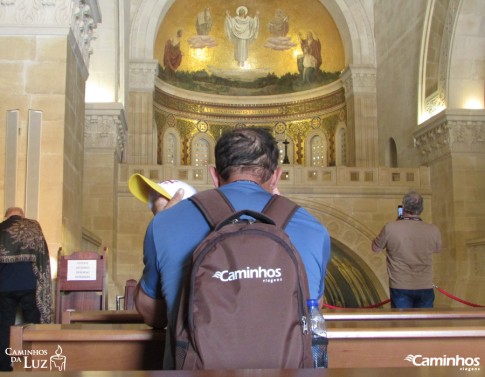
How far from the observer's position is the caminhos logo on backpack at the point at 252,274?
7.36ft

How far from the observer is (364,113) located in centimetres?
1998

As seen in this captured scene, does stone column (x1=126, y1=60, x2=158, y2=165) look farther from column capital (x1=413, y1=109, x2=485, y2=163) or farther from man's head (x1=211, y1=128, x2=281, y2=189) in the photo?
man's head (x1=211, y1=128, x2=281, y2=189)

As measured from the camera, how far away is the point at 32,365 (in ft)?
10.6

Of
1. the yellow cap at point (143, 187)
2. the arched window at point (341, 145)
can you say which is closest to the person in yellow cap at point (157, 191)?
the yellow cap at point (143, 187)

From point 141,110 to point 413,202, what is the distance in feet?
43.7

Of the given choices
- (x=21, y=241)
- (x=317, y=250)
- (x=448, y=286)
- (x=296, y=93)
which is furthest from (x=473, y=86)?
(x=317, y=250)

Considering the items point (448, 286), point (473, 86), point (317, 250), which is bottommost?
point (448, 286)

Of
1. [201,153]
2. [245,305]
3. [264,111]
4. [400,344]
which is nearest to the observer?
[245,305]

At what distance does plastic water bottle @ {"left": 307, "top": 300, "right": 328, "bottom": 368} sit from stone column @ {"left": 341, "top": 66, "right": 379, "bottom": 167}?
57.6 ft

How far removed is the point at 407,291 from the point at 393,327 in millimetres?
3742

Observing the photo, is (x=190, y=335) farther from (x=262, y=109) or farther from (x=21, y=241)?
(x=262, y=109)

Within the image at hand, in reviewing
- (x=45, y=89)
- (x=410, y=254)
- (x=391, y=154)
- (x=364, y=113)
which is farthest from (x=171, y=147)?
(x=410, y=254)

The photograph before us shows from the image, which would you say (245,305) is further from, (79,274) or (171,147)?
(171,147)

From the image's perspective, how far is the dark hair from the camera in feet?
9.04
